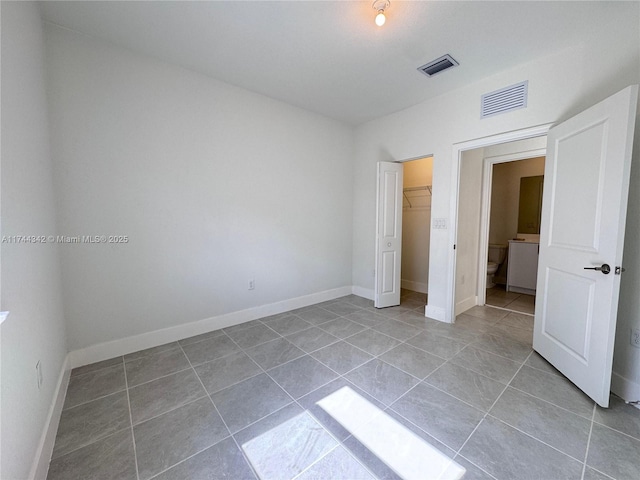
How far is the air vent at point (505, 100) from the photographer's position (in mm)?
2492

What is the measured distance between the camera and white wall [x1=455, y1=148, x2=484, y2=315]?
3338 mm

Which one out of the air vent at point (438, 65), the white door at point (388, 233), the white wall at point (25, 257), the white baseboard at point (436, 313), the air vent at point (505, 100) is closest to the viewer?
the white wall at point (25, 257)

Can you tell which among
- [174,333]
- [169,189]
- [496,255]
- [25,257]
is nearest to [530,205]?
[496,255]

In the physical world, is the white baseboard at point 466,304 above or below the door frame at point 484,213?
below

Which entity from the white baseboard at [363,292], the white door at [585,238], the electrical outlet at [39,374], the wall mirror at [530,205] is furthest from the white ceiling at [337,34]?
the wall mirror at [530,205]

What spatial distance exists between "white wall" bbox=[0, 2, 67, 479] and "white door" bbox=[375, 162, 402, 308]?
3.27 m

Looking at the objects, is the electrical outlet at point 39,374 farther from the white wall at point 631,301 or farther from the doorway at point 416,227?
the doorway at point 416,227

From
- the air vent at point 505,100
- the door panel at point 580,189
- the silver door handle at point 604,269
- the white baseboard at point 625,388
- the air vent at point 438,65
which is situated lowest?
the white baseboard at point 625,388

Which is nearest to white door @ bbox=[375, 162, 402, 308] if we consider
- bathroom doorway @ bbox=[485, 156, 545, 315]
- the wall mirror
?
bathroom doorway @ bbox=[485, 156, 545, 315]

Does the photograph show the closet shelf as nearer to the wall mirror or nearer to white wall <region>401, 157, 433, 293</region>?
white wall <region>401, 157, 433, 293</region>

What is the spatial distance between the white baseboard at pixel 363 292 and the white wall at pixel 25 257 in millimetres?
3522

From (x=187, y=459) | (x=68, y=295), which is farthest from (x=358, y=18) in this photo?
(x=68, y=295)

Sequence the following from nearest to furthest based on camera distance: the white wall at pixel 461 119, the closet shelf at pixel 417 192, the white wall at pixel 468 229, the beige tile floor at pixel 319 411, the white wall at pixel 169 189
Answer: the beige tile floor at pixel 319 411 → the white wall at pixel 461 119 → the white wall at pixel 169 189 → the white wall at pixel 468 229 → the closet shelf at pixel 417 192

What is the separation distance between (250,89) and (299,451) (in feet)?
11.3
